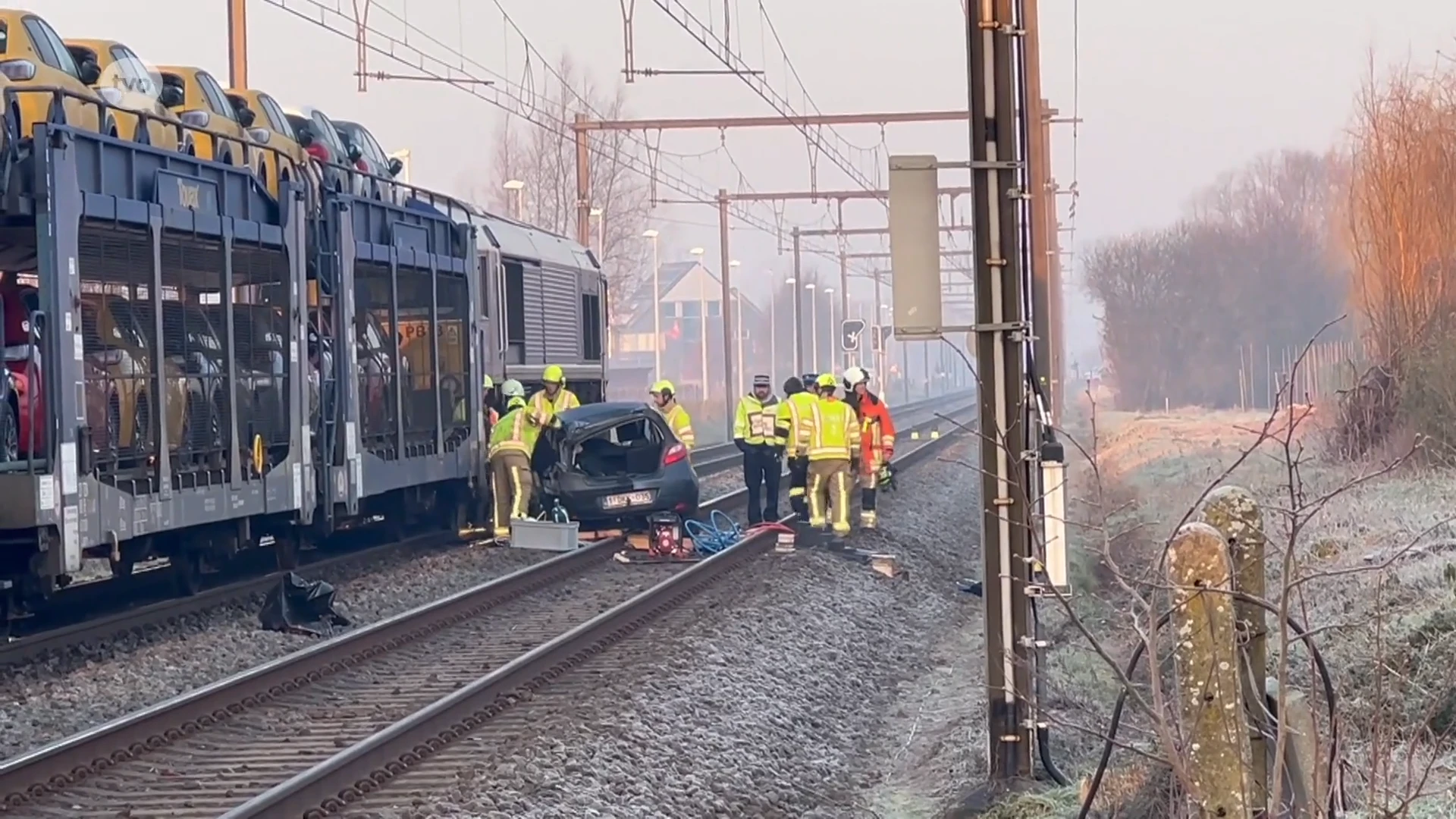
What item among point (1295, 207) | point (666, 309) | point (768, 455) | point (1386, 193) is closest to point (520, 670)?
point (768, 455)

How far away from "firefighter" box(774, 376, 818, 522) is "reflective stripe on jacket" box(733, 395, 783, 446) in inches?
8.6

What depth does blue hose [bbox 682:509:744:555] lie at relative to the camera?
17.8 meters

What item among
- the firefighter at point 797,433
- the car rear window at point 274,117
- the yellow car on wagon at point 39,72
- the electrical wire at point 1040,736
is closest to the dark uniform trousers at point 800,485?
the firefighter at point 797,433

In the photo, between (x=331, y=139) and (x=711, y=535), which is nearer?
(x=711, y=535)

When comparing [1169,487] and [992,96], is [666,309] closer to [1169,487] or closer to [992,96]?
[1169,487]

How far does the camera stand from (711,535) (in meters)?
18.0

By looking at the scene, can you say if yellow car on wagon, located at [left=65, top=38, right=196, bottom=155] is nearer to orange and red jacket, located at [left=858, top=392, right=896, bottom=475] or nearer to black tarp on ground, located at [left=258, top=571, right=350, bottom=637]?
black tarp on ground, located at [left=258, top=571, right=350, bottom=637]

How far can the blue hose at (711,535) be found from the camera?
17750 millimetres

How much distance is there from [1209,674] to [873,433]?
15.3 m

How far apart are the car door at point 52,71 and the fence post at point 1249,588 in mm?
10764

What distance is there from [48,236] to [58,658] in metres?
2.75

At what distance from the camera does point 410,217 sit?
1783 centimetres

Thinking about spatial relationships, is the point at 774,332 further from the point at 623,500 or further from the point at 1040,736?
the point at 1040,736

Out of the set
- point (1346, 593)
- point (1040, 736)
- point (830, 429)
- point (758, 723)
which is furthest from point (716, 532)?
point (1040, 736)
